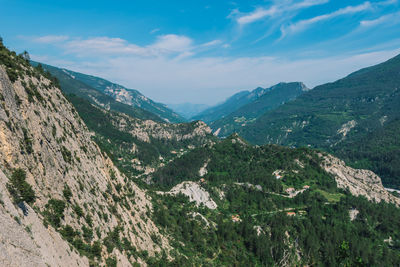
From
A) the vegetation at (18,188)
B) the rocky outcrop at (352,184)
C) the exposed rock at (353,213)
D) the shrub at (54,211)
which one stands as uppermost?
the vegetation at (18,188)

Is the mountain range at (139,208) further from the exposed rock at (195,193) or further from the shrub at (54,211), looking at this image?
the exposed rock at (195,193)

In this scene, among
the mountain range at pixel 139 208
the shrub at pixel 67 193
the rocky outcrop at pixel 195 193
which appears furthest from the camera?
the rocky outcrop at pixel 195 193

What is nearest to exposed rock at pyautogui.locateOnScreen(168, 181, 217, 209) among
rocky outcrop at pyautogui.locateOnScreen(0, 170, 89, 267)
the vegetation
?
rocky outcrop at pyautogui.locateOnScreen(0, 170, 89, 267)

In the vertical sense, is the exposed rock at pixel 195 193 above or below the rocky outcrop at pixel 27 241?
below

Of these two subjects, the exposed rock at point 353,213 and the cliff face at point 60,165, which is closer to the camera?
the cliff face at point 60,165

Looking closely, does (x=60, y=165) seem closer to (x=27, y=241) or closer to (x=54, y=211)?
(x=54, y=211)

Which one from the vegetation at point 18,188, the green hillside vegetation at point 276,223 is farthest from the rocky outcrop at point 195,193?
the vegetation at point 18,188
